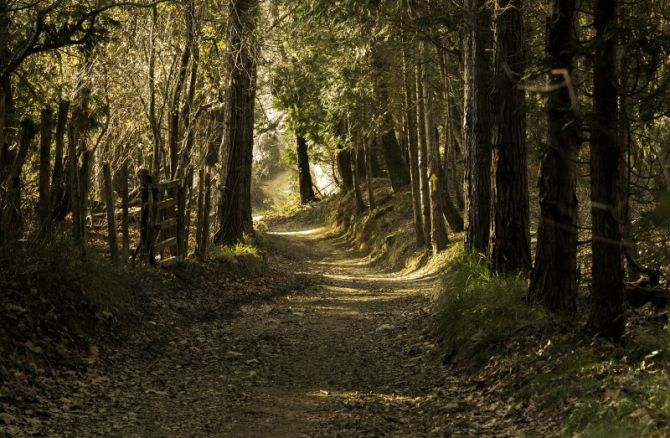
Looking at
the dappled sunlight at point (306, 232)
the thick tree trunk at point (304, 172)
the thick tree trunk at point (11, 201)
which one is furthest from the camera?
the thick tree trunk at point (304, 172)

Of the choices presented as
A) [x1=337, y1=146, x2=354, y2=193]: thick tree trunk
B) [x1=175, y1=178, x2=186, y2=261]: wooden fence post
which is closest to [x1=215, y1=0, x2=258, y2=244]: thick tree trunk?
[x1=175, y1=178, x2=186, y2=261]: wooden fence post

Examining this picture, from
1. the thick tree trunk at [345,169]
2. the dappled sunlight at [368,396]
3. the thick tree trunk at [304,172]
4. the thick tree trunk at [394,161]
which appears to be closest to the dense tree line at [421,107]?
the dappled sunlight at [368,396]

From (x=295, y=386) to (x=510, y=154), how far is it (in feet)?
15.3

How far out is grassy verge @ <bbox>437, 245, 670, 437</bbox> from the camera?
5.62 metres

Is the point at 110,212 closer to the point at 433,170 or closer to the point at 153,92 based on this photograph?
the point at 153,92

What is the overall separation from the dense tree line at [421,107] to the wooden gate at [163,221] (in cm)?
93

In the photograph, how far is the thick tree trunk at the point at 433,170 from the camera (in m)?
19.6

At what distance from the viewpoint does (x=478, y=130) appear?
44.8 feet

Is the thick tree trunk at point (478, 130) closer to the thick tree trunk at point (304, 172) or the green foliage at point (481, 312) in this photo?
the green foliage at point (481, 312)

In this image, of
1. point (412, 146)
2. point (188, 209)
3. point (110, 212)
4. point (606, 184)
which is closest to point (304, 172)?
point (412, 146)

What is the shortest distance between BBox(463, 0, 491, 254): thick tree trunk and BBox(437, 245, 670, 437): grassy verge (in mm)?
3132

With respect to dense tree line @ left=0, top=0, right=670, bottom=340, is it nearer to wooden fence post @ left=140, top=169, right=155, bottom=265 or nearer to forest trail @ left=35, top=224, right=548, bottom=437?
wooden fence post @ left=140, top=169, right=155, bottom=265

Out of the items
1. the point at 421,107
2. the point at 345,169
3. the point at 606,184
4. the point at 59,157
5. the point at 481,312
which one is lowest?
the point at 481,312

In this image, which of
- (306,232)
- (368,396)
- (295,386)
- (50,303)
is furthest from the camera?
(306,232)
